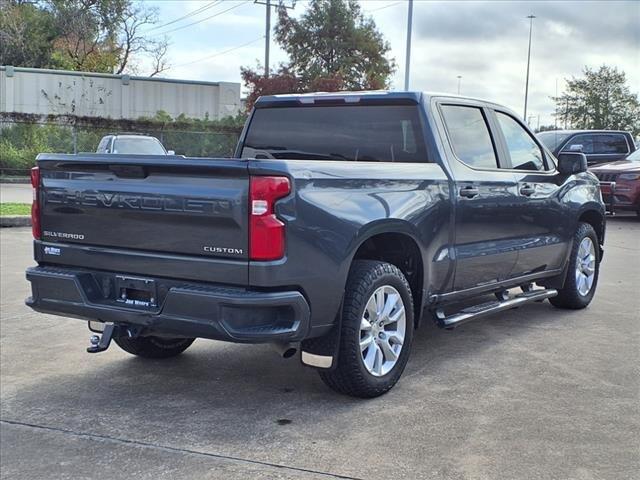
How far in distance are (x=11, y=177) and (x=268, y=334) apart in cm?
2581

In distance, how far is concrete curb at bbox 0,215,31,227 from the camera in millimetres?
14086

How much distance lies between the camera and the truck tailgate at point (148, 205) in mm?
3984

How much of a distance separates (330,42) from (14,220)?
3013 centimetres

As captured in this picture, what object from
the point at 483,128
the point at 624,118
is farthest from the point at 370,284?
the point at 624,118

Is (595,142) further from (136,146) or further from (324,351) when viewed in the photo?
(324,351)

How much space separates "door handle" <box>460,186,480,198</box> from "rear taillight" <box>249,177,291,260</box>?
190cm

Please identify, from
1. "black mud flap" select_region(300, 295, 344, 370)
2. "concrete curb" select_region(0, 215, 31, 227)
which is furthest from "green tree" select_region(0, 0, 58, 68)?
"black mud flap" select_region(300, 295, 344, 370)

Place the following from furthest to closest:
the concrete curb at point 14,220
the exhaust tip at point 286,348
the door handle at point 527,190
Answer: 1. the concrete curb at point 14,220
2. the door handle at point 527,190
3. the exhaust tip at point 286,348

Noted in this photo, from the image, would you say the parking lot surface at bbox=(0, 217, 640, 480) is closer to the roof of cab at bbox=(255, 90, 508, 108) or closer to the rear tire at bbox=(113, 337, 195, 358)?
the rear tire at bbox=(113, 337, 195, 358)

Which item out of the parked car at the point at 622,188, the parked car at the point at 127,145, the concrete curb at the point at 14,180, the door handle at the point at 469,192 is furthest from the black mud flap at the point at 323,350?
the concrete curb at the point at 14,180

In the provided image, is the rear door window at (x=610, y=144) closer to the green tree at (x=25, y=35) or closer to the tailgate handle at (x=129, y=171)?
the tailgate handle at (x=129, y=171)

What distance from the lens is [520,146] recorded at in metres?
6.48

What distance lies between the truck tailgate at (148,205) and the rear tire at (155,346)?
1.06 metres

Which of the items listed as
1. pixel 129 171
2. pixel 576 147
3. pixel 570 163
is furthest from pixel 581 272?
pixel 576 147
